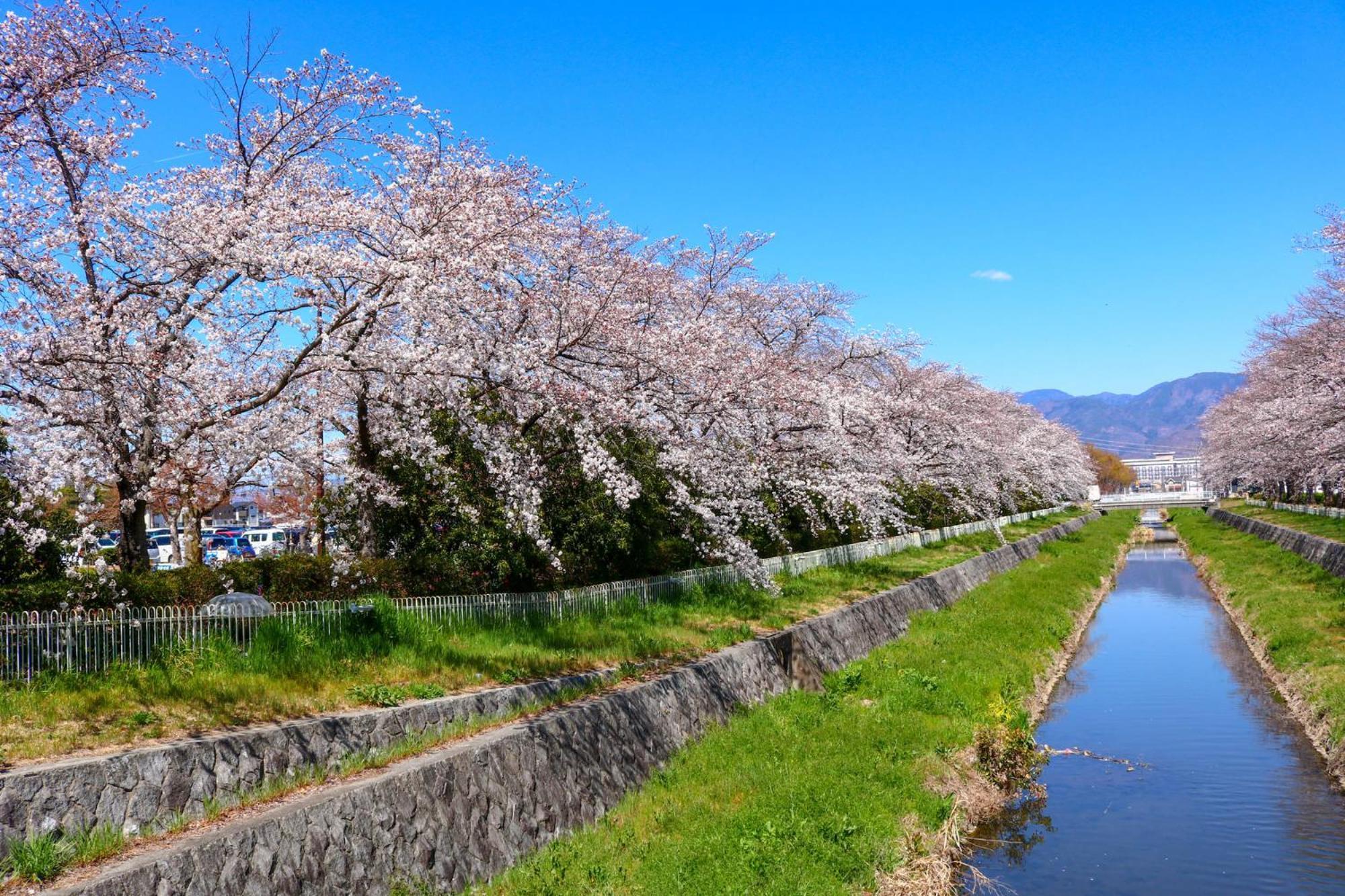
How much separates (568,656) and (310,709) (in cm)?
480

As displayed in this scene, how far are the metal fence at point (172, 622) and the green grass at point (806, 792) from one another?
3776mm

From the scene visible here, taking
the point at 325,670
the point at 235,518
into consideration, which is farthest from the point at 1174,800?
the point at 235,518

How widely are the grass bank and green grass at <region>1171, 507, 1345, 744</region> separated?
34.6 feet

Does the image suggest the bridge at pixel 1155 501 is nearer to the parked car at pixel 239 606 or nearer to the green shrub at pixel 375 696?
the green shrub at pixel 375 696

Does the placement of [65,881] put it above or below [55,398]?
below

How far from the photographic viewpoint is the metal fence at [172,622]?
10086mm

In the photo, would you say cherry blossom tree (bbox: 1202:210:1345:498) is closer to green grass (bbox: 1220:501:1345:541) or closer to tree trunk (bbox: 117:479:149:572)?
green grass (bbox: 1220:501:1345:541)

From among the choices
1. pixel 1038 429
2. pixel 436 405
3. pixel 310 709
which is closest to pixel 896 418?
pixel 436 405

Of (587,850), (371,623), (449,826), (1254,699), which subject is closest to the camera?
(449,826)

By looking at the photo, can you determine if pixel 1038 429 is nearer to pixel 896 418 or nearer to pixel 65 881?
pixel 896 418

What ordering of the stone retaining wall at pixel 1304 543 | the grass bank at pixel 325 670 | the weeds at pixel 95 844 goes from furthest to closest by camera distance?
the stone retaining wall at pixel 1304 543
the grass bank at pixel 325 670
the weeds at pixel 95 844

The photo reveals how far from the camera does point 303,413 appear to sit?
53.5 ft

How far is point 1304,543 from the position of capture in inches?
1484

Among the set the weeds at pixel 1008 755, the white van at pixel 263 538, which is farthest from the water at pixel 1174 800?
the white van at pixel 263 538
